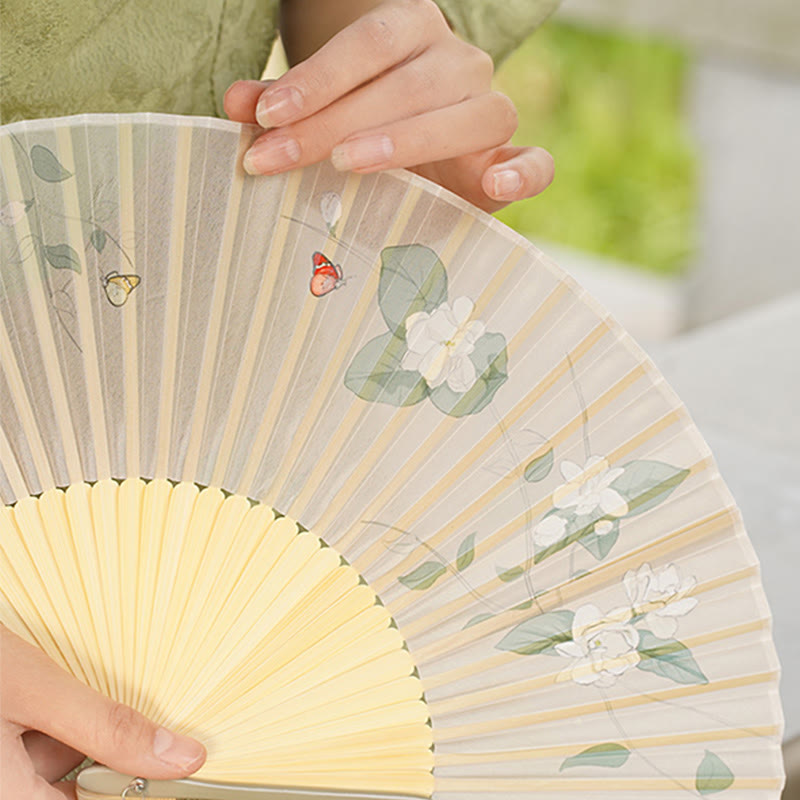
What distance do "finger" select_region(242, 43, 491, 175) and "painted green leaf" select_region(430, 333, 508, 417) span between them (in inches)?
4.3

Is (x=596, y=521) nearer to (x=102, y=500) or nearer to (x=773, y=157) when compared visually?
(x=102, y=500)

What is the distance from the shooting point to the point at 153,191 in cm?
50

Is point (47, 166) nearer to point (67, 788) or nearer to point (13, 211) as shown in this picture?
point (13, 211)

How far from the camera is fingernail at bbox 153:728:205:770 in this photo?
1.70 feet

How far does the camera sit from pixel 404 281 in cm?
52

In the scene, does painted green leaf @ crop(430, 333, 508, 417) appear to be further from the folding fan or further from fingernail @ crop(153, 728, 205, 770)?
fingernail @ crop(153, 728, 205, 770)

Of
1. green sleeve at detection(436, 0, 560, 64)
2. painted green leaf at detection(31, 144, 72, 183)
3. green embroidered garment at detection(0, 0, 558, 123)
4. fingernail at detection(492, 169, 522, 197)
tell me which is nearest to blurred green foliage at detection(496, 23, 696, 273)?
green sleeve at detection(436, 0, 560, 64)

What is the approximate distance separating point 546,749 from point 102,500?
0.23 meters

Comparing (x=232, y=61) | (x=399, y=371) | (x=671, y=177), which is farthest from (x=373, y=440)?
(x=671, y=177)

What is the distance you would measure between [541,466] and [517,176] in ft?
0.46

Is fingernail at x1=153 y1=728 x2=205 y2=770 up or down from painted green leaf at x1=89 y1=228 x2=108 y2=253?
down

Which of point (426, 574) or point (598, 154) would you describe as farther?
point (598, 154)

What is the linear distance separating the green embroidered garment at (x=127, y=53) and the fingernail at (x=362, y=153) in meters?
0.18

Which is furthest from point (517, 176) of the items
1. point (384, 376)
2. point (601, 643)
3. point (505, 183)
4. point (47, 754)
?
point (47, 754)
